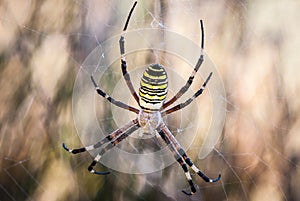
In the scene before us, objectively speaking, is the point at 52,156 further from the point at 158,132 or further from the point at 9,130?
the point at 158,132

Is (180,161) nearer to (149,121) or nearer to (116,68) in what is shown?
(149,121)

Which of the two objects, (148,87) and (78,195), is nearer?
(148,87)

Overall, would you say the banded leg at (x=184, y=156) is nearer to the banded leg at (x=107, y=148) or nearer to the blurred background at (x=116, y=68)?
the blurred background at (x=116, y=68)

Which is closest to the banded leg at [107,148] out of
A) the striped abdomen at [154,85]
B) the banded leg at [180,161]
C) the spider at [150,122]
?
the spider at [150,122]

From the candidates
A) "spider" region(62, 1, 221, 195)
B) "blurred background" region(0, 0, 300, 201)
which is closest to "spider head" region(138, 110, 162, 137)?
"spider" region(62, 1, 221, 195)

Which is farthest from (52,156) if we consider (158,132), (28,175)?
(158,132)

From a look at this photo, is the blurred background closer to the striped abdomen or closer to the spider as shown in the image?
the spider

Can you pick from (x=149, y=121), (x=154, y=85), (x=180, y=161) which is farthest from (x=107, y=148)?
(x=154, y=85)
